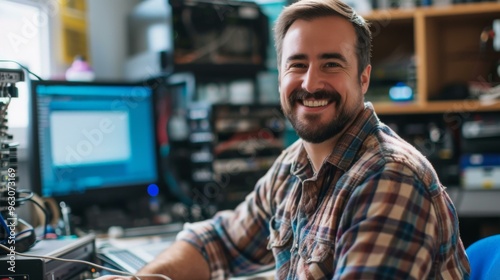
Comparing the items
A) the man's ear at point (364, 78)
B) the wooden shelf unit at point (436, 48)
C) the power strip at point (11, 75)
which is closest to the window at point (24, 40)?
the power strip at point (11, 75)

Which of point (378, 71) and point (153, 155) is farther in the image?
point (378, 71)

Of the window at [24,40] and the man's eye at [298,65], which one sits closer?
the man's eye at [298,65]

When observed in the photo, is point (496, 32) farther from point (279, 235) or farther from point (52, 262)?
point (52, 262)

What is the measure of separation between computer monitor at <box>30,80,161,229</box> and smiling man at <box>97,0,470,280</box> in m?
0.44

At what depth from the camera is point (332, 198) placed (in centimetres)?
91

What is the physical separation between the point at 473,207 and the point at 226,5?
43.5 inches

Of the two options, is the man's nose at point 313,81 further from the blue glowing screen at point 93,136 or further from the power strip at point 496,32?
the power strip at point 496,32

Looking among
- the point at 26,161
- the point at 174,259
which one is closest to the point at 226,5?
the point at 26,161

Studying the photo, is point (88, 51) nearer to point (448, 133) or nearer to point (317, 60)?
point (317, 60)

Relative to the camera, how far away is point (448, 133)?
1894mm

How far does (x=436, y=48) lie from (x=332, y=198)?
4.43ft

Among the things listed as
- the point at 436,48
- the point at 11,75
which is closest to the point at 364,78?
the point at 11,75

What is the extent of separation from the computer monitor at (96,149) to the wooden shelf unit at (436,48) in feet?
2.87

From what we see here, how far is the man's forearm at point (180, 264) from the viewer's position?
3.69 ft
